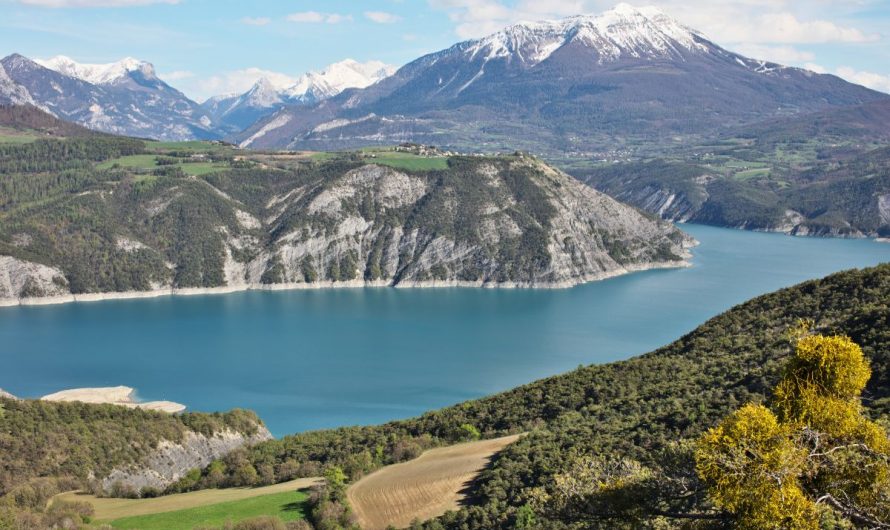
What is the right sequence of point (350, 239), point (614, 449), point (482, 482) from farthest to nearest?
point (350, 239), point (482, 482), point (614, 449)

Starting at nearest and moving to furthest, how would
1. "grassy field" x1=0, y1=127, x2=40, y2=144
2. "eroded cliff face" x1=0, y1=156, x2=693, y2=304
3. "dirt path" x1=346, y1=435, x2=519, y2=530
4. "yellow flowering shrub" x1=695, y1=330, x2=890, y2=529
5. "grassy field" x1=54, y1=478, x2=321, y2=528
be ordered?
1. "yellow flowering shrub" x1=695, y1=330, x2=890, y2=529
2. "dirt path" x1=346, y1=435, x2=519, y2=530
3. "grassy field" x1=54, y1=478, x2=321, y2=528
4. "eroded cliff face" x1=0, y1=156, x2=693, y2=304
5. "grassy field" x1=0, y1=127, x2=40, y2=144

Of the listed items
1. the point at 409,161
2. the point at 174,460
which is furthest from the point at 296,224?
the point at 174,460

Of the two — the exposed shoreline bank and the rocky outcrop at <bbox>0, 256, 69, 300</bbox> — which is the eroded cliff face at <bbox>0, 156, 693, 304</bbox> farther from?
the exposed shoreline bank

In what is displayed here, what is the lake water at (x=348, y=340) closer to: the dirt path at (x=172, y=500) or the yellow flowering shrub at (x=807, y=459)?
the dirt path at (x=172, y=500)

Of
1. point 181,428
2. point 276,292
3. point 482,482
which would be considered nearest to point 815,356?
point 482,482

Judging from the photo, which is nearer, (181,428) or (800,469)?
(800,469)

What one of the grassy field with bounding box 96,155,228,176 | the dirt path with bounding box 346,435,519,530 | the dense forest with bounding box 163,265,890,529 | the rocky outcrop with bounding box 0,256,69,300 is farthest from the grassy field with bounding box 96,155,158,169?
the dirt path with bounding box 346,435,519,530

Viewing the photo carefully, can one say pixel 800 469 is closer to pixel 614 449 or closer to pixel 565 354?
pixel 614 449

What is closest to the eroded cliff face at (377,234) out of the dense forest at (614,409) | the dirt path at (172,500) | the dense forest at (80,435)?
the dense forest at (80,435)
